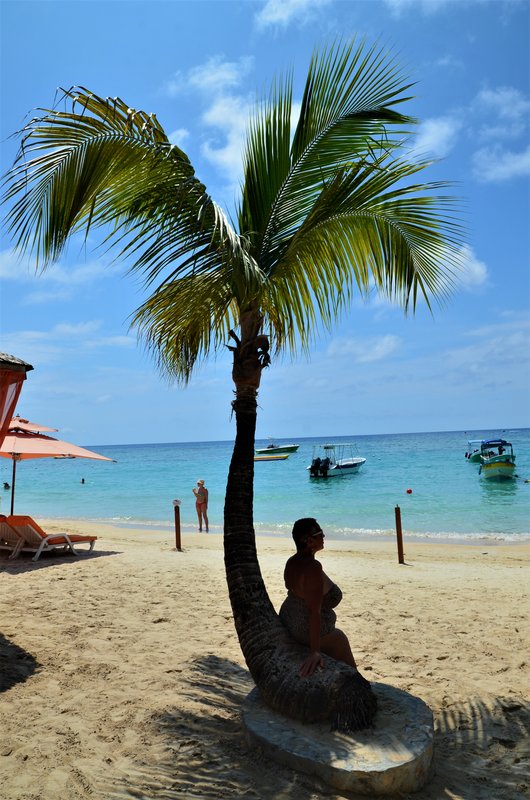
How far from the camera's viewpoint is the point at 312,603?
3.82 metres

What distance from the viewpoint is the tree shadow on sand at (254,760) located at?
10.5 feet

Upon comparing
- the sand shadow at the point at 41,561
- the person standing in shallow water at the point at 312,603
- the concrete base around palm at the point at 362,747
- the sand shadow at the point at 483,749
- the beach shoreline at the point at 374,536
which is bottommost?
the beach shoreline at the point at 374,536

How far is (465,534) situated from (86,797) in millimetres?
17590

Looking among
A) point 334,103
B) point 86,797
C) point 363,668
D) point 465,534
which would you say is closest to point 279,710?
point 86,797

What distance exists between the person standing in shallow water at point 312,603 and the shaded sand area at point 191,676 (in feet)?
2.46

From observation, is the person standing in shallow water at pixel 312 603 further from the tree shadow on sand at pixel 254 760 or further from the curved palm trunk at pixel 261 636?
the tree shadow on sand at pixel 254 760

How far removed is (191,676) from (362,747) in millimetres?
2047

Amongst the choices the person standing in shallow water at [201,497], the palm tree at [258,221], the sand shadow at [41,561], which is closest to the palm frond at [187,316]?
the palm tree at [258,221]

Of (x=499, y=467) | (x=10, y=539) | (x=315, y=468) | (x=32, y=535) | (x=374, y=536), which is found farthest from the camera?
(x=315, y=468)

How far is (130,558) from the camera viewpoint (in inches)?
396

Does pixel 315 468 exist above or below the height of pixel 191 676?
above

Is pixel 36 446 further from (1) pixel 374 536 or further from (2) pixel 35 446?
(1) pixel 374 536

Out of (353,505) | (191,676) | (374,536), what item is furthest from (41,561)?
(353,505)

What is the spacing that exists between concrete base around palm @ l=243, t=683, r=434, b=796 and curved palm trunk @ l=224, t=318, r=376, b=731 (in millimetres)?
99
